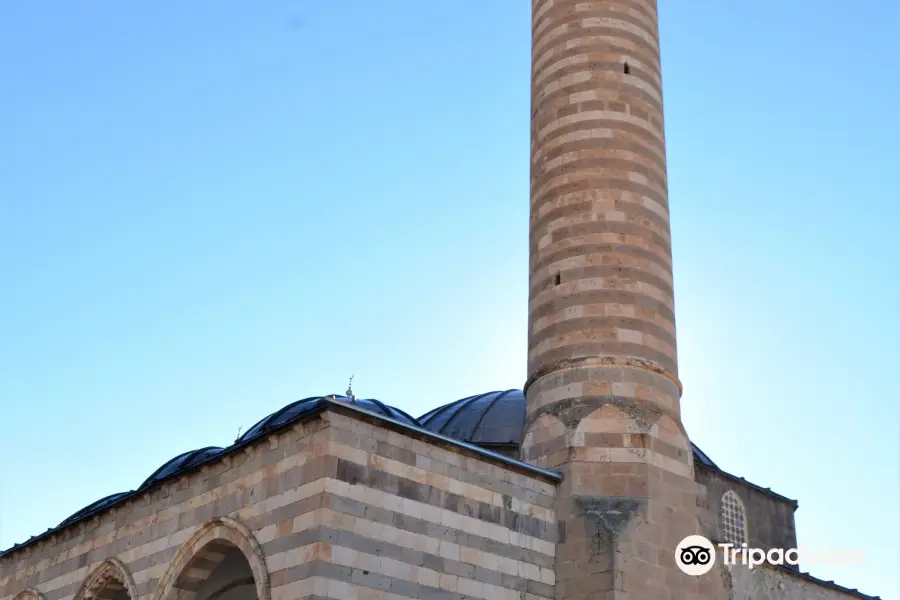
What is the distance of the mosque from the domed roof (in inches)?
215

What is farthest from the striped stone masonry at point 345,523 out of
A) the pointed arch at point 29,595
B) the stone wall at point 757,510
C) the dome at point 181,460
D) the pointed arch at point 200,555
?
the stone wall at point 757,510

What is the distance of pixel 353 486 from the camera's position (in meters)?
10.5

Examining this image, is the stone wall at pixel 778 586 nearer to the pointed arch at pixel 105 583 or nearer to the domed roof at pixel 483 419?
the domed roof at pixel 483 419

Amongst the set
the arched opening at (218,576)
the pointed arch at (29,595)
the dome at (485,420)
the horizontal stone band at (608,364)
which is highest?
the dome at (485,420)

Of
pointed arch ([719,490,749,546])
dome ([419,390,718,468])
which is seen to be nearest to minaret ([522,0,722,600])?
dome ([419,390,718,468])

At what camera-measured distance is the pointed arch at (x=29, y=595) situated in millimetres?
14523

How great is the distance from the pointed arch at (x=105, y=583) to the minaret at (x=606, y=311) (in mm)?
5235

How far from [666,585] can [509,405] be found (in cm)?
824

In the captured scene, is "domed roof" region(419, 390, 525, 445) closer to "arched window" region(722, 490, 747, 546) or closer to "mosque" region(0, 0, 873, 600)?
"arched window" region(722, 490, 747, 546)

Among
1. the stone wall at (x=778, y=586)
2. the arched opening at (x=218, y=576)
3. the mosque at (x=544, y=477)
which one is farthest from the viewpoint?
the stone wall at (x=778, y=586)

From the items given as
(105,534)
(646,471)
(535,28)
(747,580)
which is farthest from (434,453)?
(535,28)

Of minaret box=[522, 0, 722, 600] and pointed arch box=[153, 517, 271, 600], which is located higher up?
minaret box=[522, 0, 722, 600]

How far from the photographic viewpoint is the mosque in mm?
10617

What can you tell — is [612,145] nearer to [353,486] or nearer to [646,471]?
[646,471]
